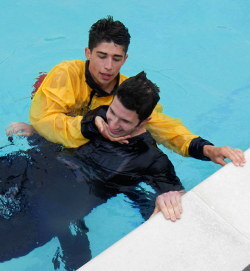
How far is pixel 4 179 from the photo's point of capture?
2809 millimetres

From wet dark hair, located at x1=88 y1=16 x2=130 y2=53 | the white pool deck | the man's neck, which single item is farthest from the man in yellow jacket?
the white pool deck

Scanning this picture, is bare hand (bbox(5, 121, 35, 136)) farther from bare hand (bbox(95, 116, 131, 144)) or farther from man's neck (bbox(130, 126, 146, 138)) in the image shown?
man's neck (bbox(130, 126, 146, 138))

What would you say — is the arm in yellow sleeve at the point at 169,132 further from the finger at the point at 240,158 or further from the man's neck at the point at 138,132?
the finger at the point at 240,158

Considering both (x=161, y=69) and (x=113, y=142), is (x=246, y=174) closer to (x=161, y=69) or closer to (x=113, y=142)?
(x=113, y=142)

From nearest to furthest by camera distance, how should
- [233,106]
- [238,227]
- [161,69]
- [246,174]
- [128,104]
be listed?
[238,227], [246,174], [128,104], [233,106], [161,69]

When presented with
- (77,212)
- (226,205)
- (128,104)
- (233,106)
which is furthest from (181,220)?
(233,106)

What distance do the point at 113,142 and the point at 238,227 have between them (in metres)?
1.11

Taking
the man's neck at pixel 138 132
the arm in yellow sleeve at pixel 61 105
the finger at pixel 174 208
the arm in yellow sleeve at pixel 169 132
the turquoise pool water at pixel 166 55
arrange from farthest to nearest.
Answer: the turquoise pool water at pixel 166 55, the arm in yellow sleeve at pixel 169 132, the arm in yellow sleeve at pixel 61 105, the man's neck at pixel 138 132, the finger at pixel 174 208

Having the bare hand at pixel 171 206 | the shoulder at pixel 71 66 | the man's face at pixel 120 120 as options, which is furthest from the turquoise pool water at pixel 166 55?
the bare hand at pixel 171 206

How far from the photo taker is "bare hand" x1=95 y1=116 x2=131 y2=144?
2.72m

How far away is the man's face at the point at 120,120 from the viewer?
268 centimetres

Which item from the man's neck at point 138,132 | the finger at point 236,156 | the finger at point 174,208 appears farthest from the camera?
the man's neck at point 138,132

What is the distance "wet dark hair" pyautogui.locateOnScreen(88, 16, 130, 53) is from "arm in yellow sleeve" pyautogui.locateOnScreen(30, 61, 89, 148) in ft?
0.87

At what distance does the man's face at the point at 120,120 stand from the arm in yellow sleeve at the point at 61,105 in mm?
283
